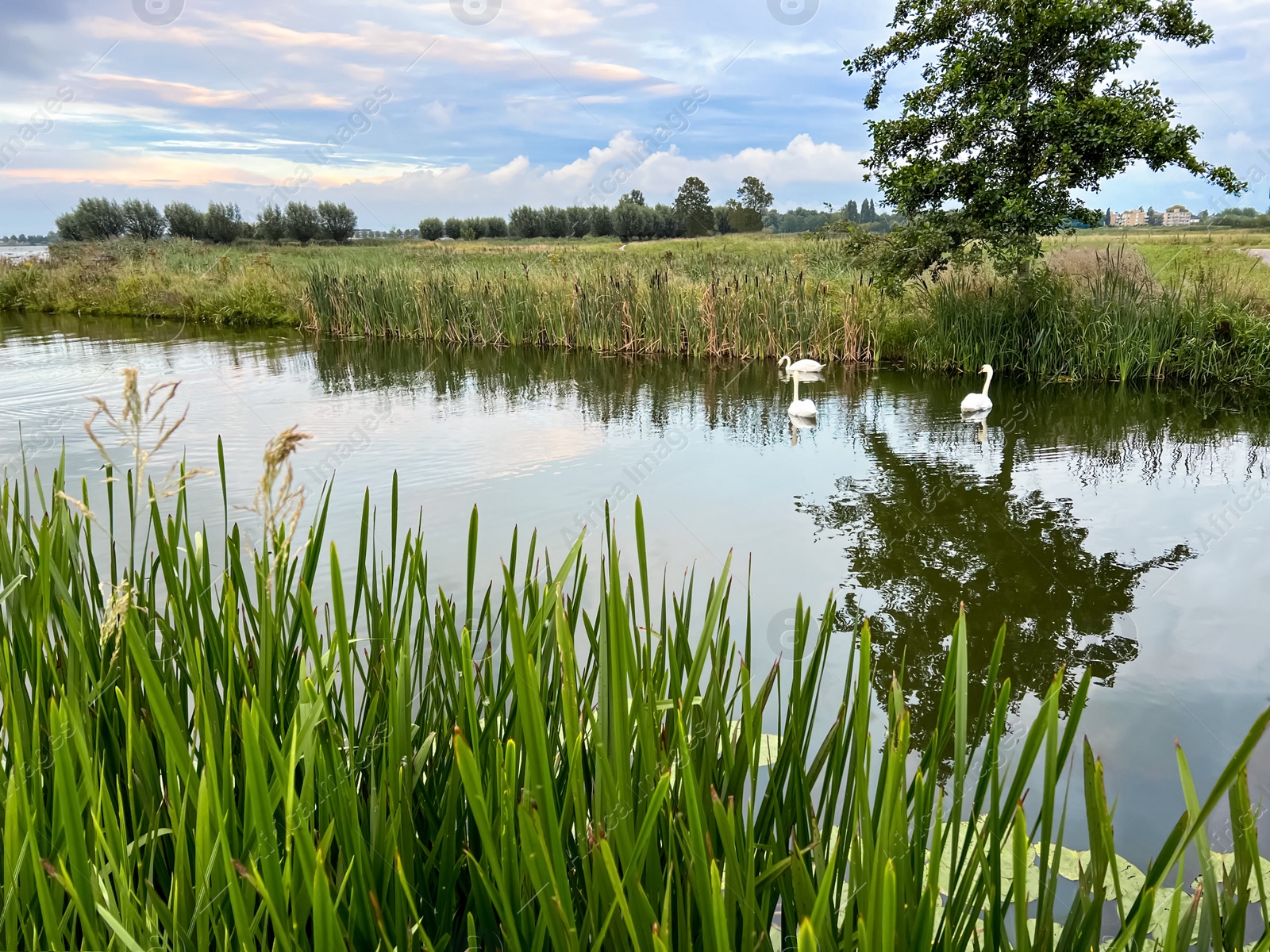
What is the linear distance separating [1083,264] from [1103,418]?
14.2 ft

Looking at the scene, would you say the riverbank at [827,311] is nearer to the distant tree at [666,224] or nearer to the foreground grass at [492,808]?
the foreground grass at [492,808]

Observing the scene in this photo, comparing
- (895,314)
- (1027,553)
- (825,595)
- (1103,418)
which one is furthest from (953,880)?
(895,314)

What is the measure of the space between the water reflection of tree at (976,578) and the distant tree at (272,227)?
126ft

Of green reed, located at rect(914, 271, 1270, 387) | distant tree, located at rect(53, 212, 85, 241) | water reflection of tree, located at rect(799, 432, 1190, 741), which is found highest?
distant tree, located at rect(53, 212, 85, 241)

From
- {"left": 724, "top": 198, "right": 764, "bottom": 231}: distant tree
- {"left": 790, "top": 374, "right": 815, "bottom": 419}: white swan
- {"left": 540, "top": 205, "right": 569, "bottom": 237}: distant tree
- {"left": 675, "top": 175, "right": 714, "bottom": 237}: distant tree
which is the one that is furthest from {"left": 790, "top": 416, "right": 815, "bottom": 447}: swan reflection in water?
{"left": 540, "top": 205, "right": 569, "bottom": 237}: distant tree

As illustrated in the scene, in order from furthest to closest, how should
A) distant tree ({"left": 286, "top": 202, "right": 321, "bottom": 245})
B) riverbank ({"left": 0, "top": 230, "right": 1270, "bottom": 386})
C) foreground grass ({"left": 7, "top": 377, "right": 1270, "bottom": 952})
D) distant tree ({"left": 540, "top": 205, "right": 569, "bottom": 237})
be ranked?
distant tree ({"left": 540, "top": 205, "right": 569, "bottom": 237}), distant tree ({"left": 286, "top": 202, "right": 321, "bottom": 245}), riverbank ({"left": 0, "top": 230, "right": 1270, "bottom": 386}), foreground grass ({"left": 7, "top": 377, "right": 1270, "bottom": 952})

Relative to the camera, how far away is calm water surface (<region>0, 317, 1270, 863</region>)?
11.2 feet

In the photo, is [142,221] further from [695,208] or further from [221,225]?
[695,208]

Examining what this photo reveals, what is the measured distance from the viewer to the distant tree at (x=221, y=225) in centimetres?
3731

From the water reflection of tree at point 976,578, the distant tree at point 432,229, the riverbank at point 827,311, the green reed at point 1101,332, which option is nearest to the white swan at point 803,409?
the water reflection of tree at point 976,578

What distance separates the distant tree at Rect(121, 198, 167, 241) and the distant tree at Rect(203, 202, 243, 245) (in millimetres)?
1769

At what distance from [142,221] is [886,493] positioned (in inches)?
1562

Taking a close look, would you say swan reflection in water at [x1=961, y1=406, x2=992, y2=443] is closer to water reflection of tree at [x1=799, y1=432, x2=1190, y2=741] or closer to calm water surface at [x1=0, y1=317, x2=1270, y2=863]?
calm water surface at [x1=0, y1=317, x2=1270, y2=863]

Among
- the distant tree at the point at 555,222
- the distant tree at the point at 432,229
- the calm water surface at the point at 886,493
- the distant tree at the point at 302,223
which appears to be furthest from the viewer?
the distant tree at the point at 432,229
